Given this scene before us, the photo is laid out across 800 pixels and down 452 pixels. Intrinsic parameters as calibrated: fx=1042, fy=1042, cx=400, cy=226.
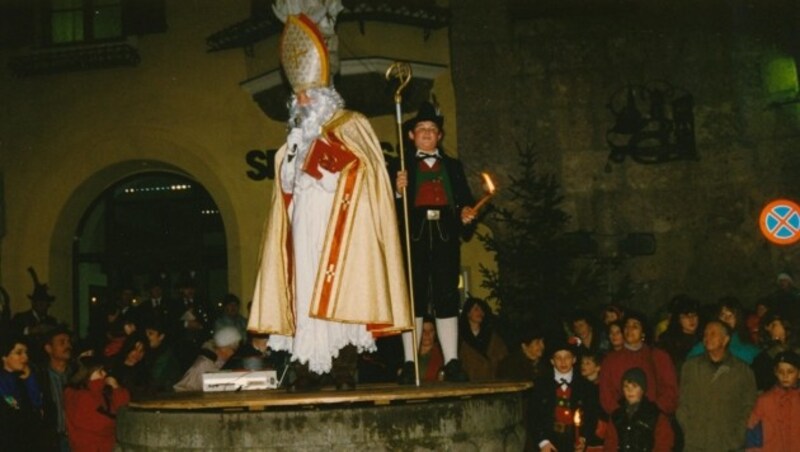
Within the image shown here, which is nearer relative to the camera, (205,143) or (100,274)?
(205,143)

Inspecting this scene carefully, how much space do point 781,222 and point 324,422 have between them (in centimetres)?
979

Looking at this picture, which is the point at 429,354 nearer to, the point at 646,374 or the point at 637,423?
the point at 646,374

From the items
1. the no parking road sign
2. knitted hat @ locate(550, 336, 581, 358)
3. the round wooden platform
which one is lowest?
the round wooden platform

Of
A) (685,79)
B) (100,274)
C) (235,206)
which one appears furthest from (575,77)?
(100,274)

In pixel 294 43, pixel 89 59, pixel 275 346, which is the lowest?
pixel 275 346

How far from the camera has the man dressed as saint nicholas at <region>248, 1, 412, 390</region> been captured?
641 cm

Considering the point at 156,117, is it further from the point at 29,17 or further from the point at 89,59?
the point at 29,17

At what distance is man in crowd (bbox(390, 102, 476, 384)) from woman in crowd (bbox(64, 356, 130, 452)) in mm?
2640

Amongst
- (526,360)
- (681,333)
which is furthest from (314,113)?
(681,333)

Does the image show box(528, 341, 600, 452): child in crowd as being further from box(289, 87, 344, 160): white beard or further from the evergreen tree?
the evergreen tree

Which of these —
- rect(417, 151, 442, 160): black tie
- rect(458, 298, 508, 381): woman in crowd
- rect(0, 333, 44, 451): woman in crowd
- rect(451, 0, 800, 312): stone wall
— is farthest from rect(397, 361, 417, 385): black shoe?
rect(451, 0, 800, 312): stone wall

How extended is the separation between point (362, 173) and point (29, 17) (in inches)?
456

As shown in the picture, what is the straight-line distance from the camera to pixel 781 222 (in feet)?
44.6

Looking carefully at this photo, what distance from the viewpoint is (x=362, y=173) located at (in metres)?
6.56
